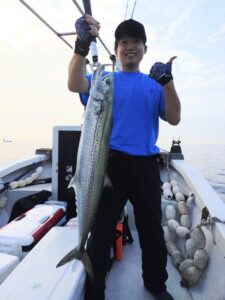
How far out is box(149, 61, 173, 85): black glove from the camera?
2020 millimetres

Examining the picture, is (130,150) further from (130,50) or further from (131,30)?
(131,30)

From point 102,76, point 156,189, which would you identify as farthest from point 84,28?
point 156,189

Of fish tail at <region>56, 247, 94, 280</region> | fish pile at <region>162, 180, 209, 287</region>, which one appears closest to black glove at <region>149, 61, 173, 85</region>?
fish tail at <region>56, 247, 94, 280</region>

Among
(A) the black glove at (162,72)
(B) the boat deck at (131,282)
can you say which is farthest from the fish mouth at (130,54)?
(B) the boat deck at (131,282)

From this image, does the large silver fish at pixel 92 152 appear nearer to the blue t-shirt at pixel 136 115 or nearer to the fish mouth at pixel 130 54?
the blue t-shirt at pixel 136 115

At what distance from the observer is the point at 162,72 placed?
2016 mm

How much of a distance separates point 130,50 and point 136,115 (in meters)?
0.53

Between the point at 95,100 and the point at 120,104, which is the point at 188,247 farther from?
the point at 95,100

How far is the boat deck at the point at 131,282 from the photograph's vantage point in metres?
2.67

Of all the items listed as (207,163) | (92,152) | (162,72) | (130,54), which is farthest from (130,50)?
(207,163)

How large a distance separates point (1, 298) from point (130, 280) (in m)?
1.50

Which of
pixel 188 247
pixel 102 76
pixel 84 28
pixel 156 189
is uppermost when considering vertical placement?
pixel 84 28

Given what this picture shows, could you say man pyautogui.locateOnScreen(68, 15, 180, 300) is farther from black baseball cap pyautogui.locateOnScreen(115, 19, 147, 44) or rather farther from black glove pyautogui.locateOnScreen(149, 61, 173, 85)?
black glove pyautogui.locateOnScreen(149, 61, 173, 85)

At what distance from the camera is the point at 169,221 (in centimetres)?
368
